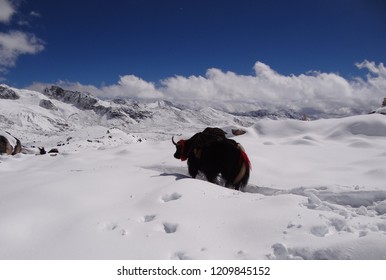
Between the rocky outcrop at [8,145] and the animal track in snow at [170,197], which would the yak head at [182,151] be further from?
the rocky outcrop at [8,145]

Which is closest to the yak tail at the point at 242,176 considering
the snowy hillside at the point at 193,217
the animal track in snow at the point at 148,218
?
the snowy hillside at the point at 193,217

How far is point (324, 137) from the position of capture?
11.5 meters

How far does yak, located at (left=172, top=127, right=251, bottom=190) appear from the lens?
605 cm

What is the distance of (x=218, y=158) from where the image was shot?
623 centimetres

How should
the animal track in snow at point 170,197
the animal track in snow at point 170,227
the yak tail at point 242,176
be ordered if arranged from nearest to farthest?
the animal track in snow at point 170,227 < the animal track in snow at point 170,197 < the yak tail at point 242,176

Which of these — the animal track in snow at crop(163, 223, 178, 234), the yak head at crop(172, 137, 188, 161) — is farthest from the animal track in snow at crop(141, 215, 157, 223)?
the yak head at crop(172, 137, 188, 161)

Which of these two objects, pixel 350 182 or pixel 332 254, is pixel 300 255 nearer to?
pixel 332 254

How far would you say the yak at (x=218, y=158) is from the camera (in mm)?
6055

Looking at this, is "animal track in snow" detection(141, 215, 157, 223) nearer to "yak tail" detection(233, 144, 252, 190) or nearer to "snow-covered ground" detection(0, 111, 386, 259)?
"snow-covered ground" detection(0, 111, 386, 259)

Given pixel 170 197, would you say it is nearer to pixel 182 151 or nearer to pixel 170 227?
pixel 170 227

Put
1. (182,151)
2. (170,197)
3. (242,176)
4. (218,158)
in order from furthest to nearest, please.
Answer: (182,151) → (218,158) → (242,176) → (170,197)

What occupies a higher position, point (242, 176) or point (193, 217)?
point (242, 176)

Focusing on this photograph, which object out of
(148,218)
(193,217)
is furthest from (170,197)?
(193,217)

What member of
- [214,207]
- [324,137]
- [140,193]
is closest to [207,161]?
[140,193]
